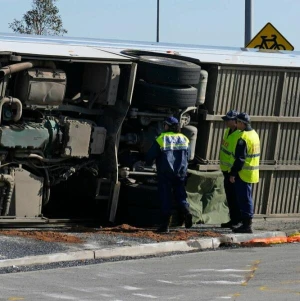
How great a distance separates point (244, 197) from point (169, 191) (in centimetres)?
107

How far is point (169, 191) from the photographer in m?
14.4

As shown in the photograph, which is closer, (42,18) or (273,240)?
(273,240)

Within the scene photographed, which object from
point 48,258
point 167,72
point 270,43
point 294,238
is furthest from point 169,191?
point 270,43

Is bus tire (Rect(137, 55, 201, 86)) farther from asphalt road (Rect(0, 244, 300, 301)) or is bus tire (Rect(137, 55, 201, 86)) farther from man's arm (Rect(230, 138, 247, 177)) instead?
asphalt road (Rect(0, 244, 300, 301))

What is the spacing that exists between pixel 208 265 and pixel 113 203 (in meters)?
3.43

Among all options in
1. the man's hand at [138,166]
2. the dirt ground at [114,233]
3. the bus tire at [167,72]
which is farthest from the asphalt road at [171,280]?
the bus tire at [167,72]

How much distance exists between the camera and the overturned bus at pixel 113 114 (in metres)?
14.0

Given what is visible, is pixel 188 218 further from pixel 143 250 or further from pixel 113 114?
pixel 143 250

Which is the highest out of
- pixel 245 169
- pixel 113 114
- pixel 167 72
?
pixel 167 72

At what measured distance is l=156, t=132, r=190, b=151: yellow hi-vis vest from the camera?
46.7ft

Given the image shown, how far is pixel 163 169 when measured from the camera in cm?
1426

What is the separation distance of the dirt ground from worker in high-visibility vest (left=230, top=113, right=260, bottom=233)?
0.59 metres

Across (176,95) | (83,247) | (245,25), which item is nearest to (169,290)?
(83,247)

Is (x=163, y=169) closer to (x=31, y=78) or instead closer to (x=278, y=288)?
(x=31, y=78)
